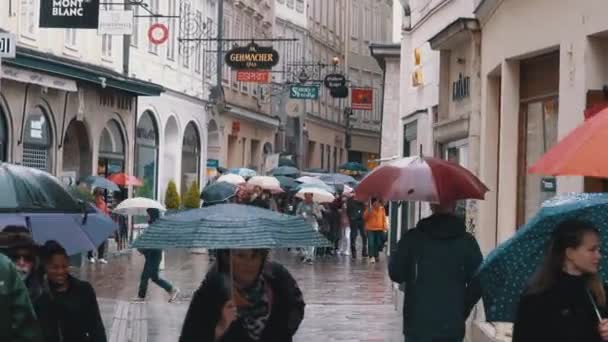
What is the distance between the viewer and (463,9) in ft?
61.1

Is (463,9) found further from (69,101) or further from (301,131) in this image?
(301,131)

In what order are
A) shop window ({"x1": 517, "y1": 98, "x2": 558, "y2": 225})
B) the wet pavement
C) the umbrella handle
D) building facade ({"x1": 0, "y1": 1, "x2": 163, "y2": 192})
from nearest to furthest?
the umbrella handle
shop window ({"x1": 517, "y1": 98, "x2": 558, "y2": 225})
the wet pavement
building facade ({"x1": 0, "y1": 1, "x2": 163, "y2": 192})

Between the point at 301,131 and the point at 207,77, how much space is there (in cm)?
1764

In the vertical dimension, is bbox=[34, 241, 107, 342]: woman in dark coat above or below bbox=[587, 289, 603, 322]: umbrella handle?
below

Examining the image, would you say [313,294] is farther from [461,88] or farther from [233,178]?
[233,178]

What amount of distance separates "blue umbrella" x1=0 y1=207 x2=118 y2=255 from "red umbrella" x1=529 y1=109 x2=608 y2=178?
10.8 ft

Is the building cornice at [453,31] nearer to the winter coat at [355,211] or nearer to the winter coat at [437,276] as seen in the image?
the winter coat at [437,276]

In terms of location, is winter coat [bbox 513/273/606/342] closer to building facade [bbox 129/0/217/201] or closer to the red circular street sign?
building facade [bbox 129/0/217/201]

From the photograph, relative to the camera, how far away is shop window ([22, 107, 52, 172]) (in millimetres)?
31469

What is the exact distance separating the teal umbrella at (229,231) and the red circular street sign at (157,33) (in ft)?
100

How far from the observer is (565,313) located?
6129 mm

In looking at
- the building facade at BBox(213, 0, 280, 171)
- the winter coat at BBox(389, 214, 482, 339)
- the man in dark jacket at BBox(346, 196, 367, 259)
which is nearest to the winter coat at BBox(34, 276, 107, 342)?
the winter coat at BBox(389, 214, 482, 339)

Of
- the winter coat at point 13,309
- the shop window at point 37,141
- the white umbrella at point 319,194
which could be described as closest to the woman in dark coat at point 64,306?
the winter coat at point 13,309

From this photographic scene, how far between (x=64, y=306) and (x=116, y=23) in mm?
22602
